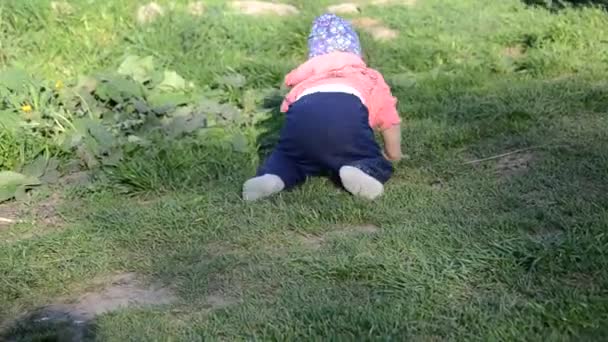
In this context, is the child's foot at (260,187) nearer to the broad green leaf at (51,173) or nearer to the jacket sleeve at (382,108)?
the jacket sleeve at (382,108)

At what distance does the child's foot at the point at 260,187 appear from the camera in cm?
367

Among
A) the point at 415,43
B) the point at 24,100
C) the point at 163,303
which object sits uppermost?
the point at 163,303

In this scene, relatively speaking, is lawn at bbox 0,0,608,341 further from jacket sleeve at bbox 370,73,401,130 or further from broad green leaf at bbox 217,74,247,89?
jacket sleeve at bbox 370,73,401,130

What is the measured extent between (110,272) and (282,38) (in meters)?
3.62

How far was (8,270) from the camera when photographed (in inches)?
126

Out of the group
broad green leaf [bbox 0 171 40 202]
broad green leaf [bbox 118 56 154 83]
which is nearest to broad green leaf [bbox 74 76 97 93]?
broad green leaf [bbox 118 56 154 83]

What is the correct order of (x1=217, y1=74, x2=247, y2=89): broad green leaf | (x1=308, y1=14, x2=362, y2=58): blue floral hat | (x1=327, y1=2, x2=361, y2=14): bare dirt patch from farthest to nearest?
(x1=327, y1=2, x2=361, y2=14): bare dirt patch
(x1=217, y1=74, x2=247, y2=89): broad green leaf
(x1=308, y1=14, x2=362, y2=58): blue floral hat

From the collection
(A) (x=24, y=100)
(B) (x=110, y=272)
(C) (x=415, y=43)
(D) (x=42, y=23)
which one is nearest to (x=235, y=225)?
(B) (x=110, y=272)

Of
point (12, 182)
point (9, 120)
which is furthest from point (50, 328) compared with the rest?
point (9, 120)

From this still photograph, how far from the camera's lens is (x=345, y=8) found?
7516 mm

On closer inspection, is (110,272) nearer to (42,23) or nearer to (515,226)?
(515,226)

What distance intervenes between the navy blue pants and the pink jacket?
10 centimetres

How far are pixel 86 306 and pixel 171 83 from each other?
2571 millimetres

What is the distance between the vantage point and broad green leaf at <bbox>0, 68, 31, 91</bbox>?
16.6 ft
